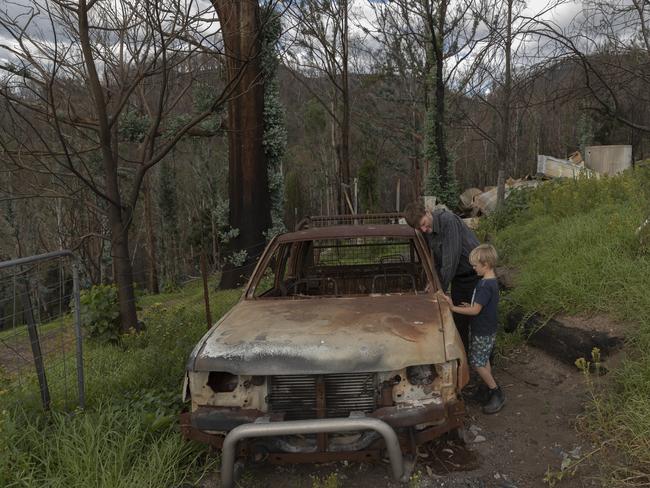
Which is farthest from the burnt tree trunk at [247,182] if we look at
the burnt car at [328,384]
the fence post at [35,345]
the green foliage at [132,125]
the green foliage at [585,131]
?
the green foliage at [585,131]

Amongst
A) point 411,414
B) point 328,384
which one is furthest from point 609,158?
point 328,384

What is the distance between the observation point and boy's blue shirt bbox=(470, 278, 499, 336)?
3648 mm

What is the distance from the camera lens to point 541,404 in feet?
12.6

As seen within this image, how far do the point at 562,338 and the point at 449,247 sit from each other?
151 centimetres

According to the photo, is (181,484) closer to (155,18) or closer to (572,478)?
(572,478)

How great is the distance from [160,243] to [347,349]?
85.8 feet

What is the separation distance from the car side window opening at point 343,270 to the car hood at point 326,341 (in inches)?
40.3

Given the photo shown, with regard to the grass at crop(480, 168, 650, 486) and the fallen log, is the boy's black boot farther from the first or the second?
the fallen log

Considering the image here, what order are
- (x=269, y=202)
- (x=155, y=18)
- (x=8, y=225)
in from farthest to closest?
(x=8, y=225) → (x=269, y=202) → (x=155, y=18)

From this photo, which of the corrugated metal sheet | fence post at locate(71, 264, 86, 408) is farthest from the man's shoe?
the corrugated metal sheet

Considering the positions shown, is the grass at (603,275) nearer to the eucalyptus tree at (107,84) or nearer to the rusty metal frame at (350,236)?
the rusty metal frame at (350,236)

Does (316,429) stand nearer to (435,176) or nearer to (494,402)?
(494,402)

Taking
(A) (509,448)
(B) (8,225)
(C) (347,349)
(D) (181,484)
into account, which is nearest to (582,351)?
(A) (509,448)

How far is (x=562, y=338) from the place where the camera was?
4.41 m
